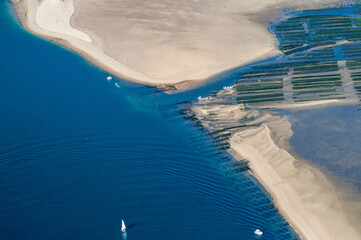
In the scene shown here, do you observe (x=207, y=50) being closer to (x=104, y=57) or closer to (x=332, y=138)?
(x=104, y=57)

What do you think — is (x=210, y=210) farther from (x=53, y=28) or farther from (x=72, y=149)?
(x=53, y=28)

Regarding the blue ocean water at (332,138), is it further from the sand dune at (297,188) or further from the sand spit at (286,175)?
the sand dune at (297,188)

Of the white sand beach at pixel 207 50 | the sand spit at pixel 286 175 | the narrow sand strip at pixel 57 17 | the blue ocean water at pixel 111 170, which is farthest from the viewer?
the narrow sand strip at pixel 57 17

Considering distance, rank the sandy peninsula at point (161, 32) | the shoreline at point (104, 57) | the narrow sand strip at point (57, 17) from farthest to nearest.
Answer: the narrow sand strip at point (57, 17) < the sandy peninsula at point (161, 32) < the shoreline at point (104, 57)

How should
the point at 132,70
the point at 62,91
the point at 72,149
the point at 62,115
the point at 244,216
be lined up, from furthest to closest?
the point at 132,70 → the point at 62,91 → the point at 62,115 → the point at 72,149 → the point at 244,216

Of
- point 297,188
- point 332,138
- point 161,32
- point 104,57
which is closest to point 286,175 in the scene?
point 297,188

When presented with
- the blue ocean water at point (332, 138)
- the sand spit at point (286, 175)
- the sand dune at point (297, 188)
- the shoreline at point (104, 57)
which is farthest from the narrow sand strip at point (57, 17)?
the blue ocean water at point (332, 138)

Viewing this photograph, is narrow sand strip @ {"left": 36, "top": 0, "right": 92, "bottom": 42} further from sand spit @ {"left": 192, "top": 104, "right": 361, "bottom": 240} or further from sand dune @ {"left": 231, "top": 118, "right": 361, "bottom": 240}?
sand dune @ {"left": 231, "top": 118, "right": 361, "bottom": 240}

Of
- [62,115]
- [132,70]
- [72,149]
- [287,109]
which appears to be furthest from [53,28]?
[287,109]
